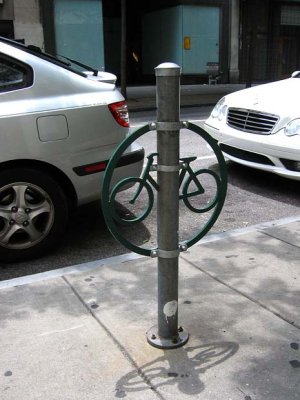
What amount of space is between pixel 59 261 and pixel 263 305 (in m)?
1.63

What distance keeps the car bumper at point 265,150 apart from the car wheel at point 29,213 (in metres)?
2.49

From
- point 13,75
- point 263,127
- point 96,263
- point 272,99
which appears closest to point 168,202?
point 96,263

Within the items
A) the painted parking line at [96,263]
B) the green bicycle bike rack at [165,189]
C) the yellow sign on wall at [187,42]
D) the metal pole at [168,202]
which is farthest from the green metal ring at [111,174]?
the yellow sign on wall at [187,42]

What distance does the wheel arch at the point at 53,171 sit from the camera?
3.74 meters

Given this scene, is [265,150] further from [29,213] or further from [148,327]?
[148,327]

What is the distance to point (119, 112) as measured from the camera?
13.5 ft

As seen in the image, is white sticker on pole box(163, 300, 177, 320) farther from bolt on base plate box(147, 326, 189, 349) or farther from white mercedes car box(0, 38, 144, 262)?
white mercedes car box(0, 38, 144, 262)

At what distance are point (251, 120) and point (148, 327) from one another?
345 cm

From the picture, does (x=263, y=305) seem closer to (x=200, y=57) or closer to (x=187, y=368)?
(x=187, y=368)

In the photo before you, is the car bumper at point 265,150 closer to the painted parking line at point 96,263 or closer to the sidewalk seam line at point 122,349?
→ the painted parking line at point 96,263

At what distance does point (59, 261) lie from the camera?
402 cm

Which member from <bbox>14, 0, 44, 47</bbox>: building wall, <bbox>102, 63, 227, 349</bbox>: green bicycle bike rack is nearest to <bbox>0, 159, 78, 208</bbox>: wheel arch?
<bbox>102, 63, 227, 349</bbox>: green bicycle bike rack

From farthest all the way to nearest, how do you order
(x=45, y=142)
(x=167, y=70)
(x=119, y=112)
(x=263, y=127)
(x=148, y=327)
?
1. (x=263, y=127)
2. (x=119, y=112)
3. (x=45, y=142)
4. (x=148, y=327)
5. (x=167, y=70)

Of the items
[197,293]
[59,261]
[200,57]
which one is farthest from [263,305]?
[200,57]
